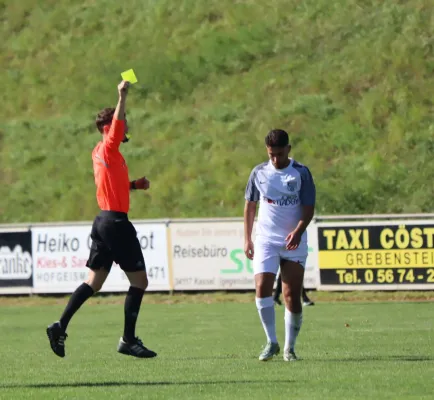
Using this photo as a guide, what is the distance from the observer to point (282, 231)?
9680 millimetres

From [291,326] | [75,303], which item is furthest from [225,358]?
[75,303]

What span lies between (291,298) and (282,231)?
0.58 meters

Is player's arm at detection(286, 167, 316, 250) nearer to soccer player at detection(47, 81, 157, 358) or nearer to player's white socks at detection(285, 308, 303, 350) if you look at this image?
player's white socks at detection(285, 308, 303, 350)

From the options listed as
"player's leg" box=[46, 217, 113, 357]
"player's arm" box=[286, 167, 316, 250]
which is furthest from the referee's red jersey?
"player's arm" box=[286, 167, 316, 250]

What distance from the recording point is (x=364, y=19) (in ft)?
106

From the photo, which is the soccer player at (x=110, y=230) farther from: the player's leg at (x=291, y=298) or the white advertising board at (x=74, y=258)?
the white advertising board at (x=74, y=258)

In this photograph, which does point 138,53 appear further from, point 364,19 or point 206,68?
point 364,19

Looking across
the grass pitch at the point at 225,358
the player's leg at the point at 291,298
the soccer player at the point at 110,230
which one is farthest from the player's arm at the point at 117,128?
the grass pitch at the point at 225,358

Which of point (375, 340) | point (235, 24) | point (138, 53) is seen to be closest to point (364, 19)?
point (235, 24)

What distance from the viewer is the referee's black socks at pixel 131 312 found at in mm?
10086

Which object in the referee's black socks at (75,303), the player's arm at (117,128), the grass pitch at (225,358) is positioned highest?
the player's arm at (117,128)

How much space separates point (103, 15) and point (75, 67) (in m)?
2.85

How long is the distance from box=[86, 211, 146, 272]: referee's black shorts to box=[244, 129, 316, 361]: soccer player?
107cm

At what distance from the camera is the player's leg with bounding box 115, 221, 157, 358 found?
9.92 m
